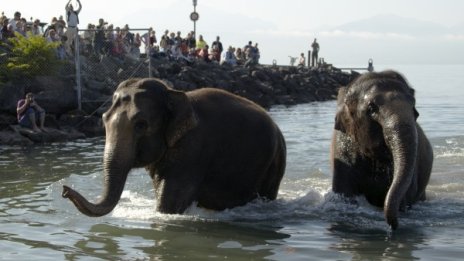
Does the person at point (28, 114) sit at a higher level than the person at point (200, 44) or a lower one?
lower

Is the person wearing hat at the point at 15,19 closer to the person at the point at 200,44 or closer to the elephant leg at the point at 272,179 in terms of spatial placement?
the person at the point at 200,44

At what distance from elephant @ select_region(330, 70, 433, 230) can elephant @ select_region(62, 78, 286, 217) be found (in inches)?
42.0

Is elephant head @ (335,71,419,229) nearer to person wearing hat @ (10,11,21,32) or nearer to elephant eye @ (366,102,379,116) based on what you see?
elephant eye @ (366,102,379,116)

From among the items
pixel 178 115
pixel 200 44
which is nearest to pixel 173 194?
pixel 178 115

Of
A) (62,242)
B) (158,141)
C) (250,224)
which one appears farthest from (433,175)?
(62,242)

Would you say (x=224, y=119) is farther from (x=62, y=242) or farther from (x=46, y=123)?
(x=46, y=123)

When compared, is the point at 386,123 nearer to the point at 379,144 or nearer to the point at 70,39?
the point at 379,144

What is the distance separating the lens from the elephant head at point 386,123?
8852mm

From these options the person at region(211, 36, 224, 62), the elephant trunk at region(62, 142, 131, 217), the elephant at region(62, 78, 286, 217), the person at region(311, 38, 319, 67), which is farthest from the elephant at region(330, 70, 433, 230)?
the person at region(311, 38, 319, 67)

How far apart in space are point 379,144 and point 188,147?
7.79ft

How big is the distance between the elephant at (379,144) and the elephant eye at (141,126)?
103 inches

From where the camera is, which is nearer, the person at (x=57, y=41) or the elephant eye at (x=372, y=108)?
the elephant eye at (x=372, y=108)

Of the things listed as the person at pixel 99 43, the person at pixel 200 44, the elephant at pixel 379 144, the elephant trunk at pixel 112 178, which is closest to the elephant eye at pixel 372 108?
the elephant at pixel 379 144

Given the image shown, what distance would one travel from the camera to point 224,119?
1068cm
